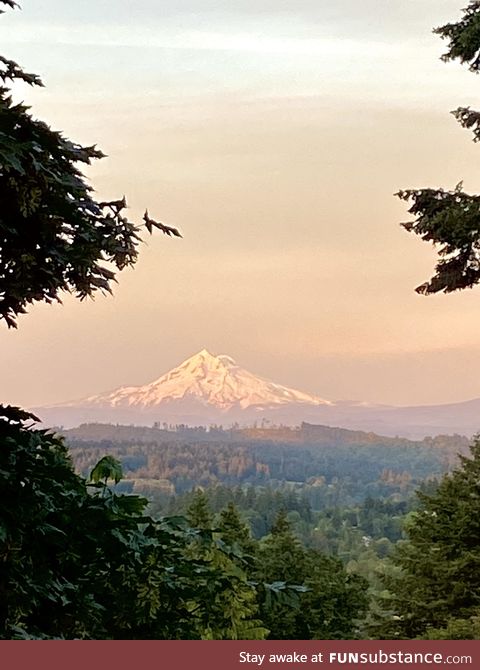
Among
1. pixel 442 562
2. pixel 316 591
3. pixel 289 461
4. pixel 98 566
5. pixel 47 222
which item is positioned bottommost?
pixel 316 591

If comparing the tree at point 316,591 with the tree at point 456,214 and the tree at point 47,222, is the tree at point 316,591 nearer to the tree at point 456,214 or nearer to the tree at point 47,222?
the tree at point 456,214

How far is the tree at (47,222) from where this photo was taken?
3941 mm

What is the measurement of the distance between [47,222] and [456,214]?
7.15 m

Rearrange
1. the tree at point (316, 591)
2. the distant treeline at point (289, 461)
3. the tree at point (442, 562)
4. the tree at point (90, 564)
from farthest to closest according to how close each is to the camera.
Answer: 1. the distant treeline at point (289, 461)
2. the tree at point (316, 591)
3. the tree at point (442, 562)
4. the tree at point (90, 564)

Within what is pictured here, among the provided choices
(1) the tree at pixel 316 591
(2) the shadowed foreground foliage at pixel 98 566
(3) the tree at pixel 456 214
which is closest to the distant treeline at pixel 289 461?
(1) the tree at pixel 316 591

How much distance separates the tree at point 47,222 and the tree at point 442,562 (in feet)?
50.4

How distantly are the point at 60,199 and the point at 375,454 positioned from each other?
182 meters

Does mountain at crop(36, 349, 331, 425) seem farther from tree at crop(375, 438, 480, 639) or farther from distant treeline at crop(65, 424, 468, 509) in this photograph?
tree at crop(375, 438, 480, 639)

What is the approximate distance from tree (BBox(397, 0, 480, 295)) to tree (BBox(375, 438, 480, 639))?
866 centimetres

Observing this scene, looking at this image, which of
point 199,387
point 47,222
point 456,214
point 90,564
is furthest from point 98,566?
point 199,387

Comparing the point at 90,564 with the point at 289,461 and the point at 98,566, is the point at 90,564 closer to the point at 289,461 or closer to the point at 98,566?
the point at 98,566

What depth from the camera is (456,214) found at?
10227 millimetres

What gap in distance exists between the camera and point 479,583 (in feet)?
62.1
